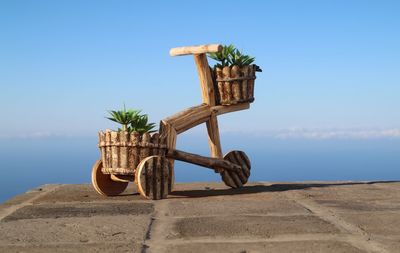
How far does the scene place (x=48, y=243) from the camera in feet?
10.6

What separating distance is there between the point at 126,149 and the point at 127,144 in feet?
0.18

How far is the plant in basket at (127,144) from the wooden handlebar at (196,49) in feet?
3.61

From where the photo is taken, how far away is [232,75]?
6223 mm

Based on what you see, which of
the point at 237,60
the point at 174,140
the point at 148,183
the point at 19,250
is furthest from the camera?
the point at 237,60

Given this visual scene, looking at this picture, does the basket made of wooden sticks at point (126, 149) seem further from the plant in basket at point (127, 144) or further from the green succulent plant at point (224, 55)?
the green succulent plant at point (224, 55)

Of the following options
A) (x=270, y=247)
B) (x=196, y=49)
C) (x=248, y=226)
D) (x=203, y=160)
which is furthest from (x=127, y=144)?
(x=270, y=247)

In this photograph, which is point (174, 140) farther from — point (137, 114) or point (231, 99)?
point (231, 99)

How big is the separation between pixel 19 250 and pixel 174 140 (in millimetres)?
2920

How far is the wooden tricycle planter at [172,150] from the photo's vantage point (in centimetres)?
532

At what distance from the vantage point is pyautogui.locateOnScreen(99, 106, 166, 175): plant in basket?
5324 millimetres

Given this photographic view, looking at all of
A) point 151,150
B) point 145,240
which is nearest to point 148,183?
point 151,150

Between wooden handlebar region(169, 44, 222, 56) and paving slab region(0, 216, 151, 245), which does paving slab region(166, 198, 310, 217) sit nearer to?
paving slab region(0, 216, 151, 245)

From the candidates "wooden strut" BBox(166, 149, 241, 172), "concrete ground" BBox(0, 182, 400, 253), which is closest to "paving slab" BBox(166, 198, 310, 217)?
"concrete ground" BBox(0, 182, 400, 253)

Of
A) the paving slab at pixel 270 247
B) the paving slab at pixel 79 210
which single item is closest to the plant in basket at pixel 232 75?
the paving slab at pixel 79 210
